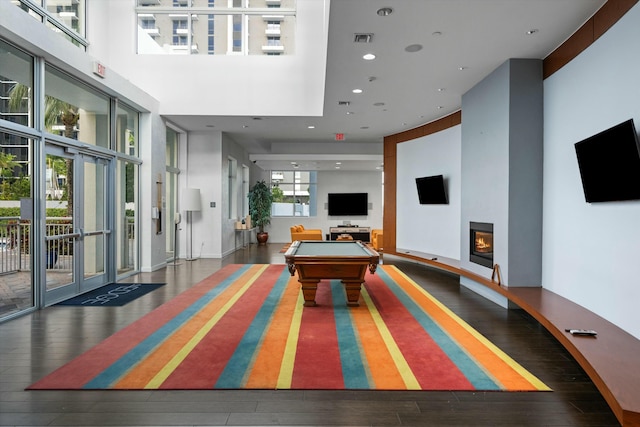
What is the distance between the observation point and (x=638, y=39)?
123 inches

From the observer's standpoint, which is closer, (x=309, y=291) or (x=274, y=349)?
(x=274, y=349)

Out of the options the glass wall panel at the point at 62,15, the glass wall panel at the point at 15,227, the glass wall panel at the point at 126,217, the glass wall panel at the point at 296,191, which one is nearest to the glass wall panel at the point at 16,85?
the glass wall panel at the point at 15,227

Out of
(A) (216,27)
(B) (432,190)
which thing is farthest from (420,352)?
(A) (216,27)

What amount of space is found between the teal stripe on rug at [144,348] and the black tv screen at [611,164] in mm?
4158

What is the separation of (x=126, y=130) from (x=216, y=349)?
5.29m

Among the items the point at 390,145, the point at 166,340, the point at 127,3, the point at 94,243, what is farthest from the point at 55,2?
the point at 390,145

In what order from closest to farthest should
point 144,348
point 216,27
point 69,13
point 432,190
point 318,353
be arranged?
point 318,353, point 144,348, point 69,13, point 432,190, point 216,27

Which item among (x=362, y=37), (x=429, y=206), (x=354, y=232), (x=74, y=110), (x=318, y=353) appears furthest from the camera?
(x=354, y=232)

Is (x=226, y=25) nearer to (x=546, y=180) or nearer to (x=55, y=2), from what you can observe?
(x=55, y=2)

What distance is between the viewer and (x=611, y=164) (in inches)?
129

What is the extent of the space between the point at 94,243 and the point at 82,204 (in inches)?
28.7

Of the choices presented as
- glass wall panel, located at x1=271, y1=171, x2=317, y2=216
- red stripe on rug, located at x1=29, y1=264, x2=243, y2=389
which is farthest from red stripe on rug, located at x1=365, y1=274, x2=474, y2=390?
glass wall panel, located at x1=271, y1=171, x2=317, y2=216

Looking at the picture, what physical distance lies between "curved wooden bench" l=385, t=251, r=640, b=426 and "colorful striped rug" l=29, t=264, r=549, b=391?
16.2 inches

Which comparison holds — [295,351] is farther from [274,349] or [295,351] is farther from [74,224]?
[74,224]
